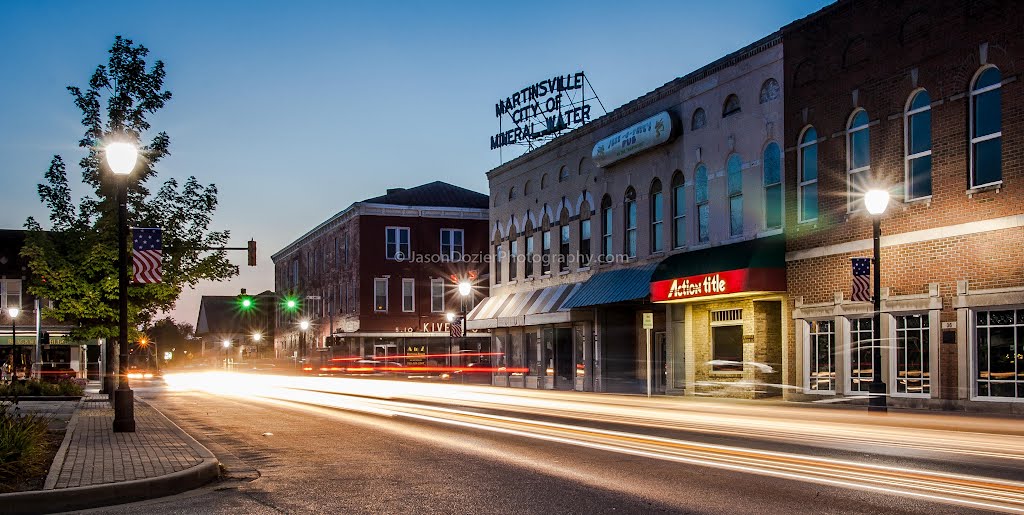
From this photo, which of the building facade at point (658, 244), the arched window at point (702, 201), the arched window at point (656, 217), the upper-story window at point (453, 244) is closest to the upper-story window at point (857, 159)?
the building facade at point (658, 244)

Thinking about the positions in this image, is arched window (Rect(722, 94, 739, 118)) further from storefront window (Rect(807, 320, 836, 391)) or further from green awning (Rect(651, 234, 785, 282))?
storefront window (Rect(807, 320, 836, 391))

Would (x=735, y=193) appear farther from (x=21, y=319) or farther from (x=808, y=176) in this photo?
(x=21, y=319)

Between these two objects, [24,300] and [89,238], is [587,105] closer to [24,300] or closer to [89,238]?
[89,238]

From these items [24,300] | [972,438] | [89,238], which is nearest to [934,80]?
[972,438]

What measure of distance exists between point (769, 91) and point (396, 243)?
4808cm

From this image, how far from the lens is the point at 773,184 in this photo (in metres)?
30.2

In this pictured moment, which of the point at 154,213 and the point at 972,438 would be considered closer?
the point at 972,438

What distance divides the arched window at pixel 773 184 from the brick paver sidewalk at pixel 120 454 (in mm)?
17663

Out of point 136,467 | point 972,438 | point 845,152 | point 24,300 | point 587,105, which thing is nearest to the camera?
point 136,467

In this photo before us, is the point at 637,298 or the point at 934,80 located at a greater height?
the point at 934,80

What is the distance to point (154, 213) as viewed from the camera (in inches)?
1198

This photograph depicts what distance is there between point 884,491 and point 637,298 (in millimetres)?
24820

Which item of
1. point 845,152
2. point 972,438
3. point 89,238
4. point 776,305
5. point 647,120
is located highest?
point 647,120

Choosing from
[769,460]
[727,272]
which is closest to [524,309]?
[727,272]
